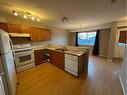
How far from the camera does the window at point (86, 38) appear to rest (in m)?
5.77

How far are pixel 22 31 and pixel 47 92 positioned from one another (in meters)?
2.76

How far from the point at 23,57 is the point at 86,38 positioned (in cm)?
510

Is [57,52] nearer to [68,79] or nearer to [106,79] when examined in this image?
[68,79]

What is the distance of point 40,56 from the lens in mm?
3828

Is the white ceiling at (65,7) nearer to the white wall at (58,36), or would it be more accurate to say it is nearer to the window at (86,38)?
the white wall at (58,36)

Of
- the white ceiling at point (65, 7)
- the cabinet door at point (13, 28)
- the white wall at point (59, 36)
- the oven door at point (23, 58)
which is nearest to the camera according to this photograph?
the white ceiling at point (65, 7)

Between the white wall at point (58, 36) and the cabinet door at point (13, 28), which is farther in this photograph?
the white wall at point (58, 36)

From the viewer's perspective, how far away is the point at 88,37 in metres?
6.01

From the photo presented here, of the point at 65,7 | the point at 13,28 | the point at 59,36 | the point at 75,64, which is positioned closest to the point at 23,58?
the point at 13,28

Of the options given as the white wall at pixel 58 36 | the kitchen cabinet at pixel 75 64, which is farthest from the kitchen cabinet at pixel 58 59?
the white wall at pixel 58 36

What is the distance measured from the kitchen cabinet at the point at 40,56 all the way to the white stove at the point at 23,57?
244 millimetres

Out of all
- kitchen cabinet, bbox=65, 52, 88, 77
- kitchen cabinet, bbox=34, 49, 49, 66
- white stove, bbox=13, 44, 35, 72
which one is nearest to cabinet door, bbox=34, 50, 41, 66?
kitchen cabinet, bbox=34, 49, 49, 66

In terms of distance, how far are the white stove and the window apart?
4.62 meters

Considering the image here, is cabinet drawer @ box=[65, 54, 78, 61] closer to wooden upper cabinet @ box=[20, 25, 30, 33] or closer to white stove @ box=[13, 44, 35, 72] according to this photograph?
white stove @ box=[13, 44, 35, 72]
